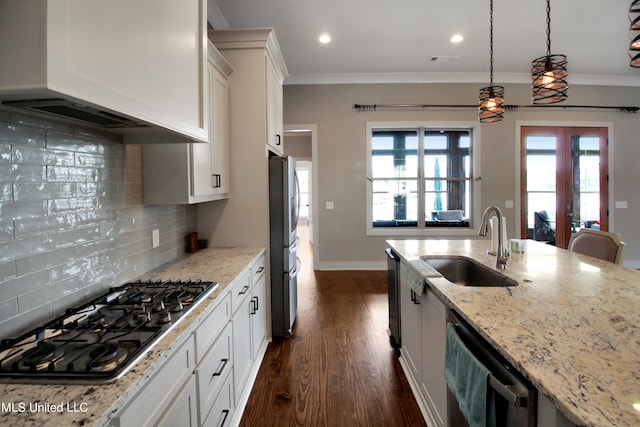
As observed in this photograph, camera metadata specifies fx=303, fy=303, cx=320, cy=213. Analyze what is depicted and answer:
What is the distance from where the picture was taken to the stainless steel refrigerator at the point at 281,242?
2.63 meters

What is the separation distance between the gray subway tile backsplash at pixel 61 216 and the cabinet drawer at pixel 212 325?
1.86ft

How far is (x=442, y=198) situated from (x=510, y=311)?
4.25 m

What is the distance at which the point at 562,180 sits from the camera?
4.99 meters

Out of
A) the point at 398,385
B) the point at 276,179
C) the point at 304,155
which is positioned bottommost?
the point at 398,385

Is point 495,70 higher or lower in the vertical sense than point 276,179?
higher

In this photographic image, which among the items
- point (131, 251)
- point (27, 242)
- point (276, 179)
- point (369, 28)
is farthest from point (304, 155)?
point (27, 242)

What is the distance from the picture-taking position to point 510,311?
3.85ft

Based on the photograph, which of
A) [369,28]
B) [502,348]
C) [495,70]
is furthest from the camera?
[495,70]

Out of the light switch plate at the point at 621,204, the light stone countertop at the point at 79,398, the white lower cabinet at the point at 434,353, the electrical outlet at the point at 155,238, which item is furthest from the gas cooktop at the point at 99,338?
the light switch plate at the point at 621,204

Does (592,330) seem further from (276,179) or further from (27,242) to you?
(276,179)

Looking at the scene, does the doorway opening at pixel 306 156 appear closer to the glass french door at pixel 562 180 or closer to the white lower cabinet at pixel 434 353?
the white lower cabinet at pixel 434 353

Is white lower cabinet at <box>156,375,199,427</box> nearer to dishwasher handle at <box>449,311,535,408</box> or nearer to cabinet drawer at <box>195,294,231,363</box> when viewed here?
cabinet drawer at <box>195,294,231,363</box>

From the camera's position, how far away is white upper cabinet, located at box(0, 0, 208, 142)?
0.70m

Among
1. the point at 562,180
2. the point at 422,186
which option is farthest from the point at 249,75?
the point at 562,180
